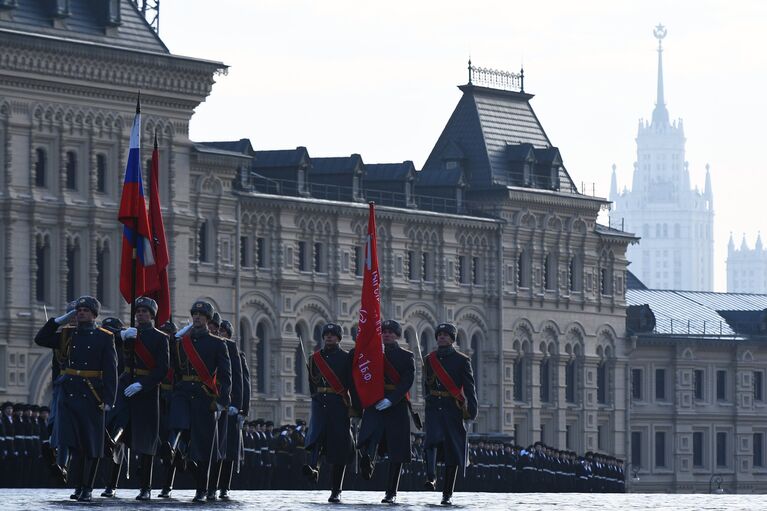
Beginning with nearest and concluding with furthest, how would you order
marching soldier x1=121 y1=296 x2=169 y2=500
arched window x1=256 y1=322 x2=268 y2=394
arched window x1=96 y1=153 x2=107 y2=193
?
1. marching soldier x1=121 y1=296 x2=169 y2=500
2. arched window x1=96 y1=153 x2=107 y2=193
3. arched window x1=256 y1=322 x2=268 y2=394

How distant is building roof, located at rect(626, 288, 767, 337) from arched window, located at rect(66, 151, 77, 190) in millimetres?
38545

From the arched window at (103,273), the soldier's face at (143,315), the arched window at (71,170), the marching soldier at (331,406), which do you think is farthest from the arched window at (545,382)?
the soldier's face at (143,315)

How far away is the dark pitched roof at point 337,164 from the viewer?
90500mm

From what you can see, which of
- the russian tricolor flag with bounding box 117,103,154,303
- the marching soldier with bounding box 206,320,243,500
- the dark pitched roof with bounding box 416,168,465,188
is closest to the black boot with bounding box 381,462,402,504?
the marching soldier with bounding box 206,320,243,500

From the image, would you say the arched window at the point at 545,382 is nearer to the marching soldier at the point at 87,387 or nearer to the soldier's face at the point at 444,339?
the soldier's face at the point at 444,339

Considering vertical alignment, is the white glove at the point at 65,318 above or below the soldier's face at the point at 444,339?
above

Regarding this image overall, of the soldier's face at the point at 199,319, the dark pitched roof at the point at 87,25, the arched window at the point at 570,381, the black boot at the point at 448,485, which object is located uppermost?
the dark pitched roof at the point at 87,25

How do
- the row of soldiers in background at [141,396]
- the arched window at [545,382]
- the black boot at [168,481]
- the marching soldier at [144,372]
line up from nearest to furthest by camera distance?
the row of soldiers in background at [141,396] < the marching soldier at [144,372] < the black boot at [168,481] < the arched window at [545,382]

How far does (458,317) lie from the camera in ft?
312

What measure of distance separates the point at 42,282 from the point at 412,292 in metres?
20.0

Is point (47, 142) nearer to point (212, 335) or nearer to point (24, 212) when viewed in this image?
point (24, 212)

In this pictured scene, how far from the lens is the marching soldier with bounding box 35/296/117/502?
1294 inches

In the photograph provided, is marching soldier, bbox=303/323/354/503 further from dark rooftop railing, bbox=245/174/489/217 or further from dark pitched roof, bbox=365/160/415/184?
dark pitched roof, bbox=365/160/415/184

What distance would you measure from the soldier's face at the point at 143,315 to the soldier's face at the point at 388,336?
350cm
